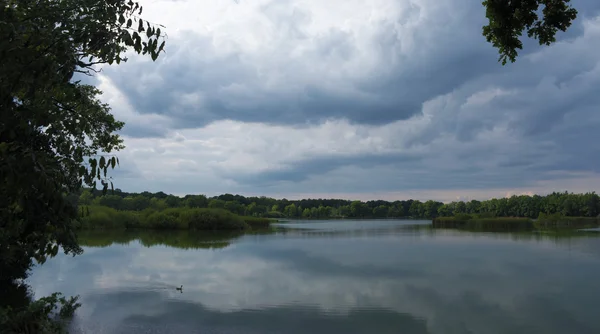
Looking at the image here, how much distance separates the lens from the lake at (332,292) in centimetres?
1000

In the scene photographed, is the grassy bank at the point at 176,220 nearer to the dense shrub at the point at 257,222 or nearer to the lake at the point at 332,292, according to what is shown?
the dense shrub at the point at 257,222

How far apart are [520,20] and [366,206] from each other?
137m

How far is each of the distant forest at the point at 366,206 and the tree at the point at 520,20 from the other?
74.1 metres

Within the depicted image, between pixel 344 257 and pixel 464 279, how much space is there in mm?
8102

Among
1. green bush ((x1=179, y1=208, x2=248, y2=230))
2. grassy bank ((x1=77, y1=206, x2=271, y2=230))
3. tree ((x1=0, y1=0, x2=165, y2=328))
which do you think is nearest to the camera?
tree ((x1=0, y1=0, x2=165, y2=328))

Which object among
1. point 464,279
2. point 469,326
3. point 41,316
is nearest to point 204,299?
point 41,316

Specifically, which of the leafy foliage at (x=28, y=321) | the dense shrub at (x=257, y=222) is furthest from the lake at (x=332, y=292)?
the dense shrub at (x=257, y=222)

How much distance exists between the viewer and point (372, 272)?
57.3ft

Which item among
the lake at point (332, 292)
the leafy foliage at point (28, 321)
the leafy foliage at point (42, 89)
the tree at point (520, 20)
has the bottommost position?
the lake at point (332, 292)

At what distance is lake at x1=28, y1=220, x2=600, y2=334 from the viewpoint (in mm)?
10000

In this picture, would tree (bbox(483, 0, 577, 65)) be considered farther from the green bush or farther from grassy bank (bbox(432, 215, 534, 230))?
grassy bank (bbox(432, 215, 534, 230))

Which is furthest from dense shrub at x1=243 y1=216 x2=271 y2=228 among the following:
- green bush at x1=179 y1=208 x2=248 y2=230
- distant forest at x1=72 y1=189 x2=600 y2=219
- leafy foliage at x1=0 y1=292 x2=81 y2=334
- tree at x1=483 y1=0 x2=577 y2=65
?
tree at x1=483 y1=0 x2=577 y2=65

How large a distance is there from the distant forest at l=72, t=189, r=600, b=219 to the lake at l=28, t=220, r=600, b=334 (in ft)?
190

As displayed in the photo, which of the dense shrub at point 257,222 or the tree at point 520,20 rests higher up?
the tree at point 520,20
